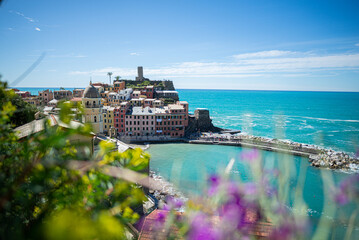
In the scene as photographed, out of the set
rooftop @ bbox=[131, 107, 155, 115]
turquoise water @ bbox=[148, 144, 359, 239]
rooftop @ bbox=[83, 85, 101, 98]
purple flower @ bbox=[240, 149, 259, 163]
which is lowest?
turquoise water @ bbox=[148, 144, 359, 239]

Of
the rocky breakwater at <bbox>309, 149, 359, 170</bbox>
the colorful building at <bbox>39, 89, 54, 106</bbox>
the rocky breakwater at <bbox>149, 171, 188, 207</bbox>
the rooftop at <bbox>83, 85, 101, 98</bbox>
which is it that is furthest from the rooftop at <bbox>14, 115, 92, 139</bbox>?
the colorful building at <bbox>39, 89, 54, 106</bbox>

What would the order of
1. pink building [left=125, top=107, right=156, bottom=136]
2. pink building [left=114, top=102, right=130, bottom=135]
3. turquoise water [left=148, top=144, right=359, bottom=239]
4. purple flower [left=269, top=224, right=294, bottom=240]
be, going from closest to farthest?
1. purple flower [left=269, top=224, right=294, bottom=240]
2. turquoise water [left=148, top=144, right=359, bottom=239]
3. pink building [left=114, top=102, right=130, bottom=135]
4. pink building [left=125, top=107, right=156, bottom=136]

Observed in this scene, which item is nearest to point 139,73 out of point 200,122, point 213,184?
point 200,122

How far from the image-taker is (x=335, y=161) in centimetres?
2830

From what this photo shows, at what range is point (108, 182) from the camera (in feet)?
4.99

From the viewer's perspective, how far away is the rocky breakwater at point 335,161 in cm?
2755

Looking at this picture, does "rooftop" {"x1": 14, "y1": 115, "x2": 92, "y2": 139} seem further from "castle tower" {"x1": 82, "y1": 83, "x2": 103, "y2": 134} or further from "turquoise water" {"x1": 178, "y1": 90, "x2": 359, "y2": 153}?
"castle tower" {"x1": 82, "y1": 83, "x2": 103, "y2": 134}

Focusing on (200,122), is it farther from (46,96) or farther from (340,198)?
(340,198)

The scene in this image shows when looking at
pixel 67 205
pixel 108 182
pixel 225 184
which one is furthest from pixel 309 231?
pixel 67 205

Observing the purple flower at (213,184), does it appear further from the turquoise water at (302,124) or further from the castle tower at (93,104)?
the castle tower at (93,104)

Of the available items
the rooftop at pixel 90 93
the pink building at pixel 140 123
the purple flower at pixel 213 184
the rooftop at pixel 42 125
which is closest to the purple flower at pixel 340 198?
the purple flower at pixel 213 184

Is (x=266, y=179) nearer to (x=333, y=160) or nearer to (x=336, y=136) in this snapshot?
(x=333, y=160)

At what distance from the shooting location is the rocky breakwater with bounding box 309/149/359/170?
27547 millimetres

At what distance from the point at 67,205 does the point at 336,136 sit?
56.5 m
